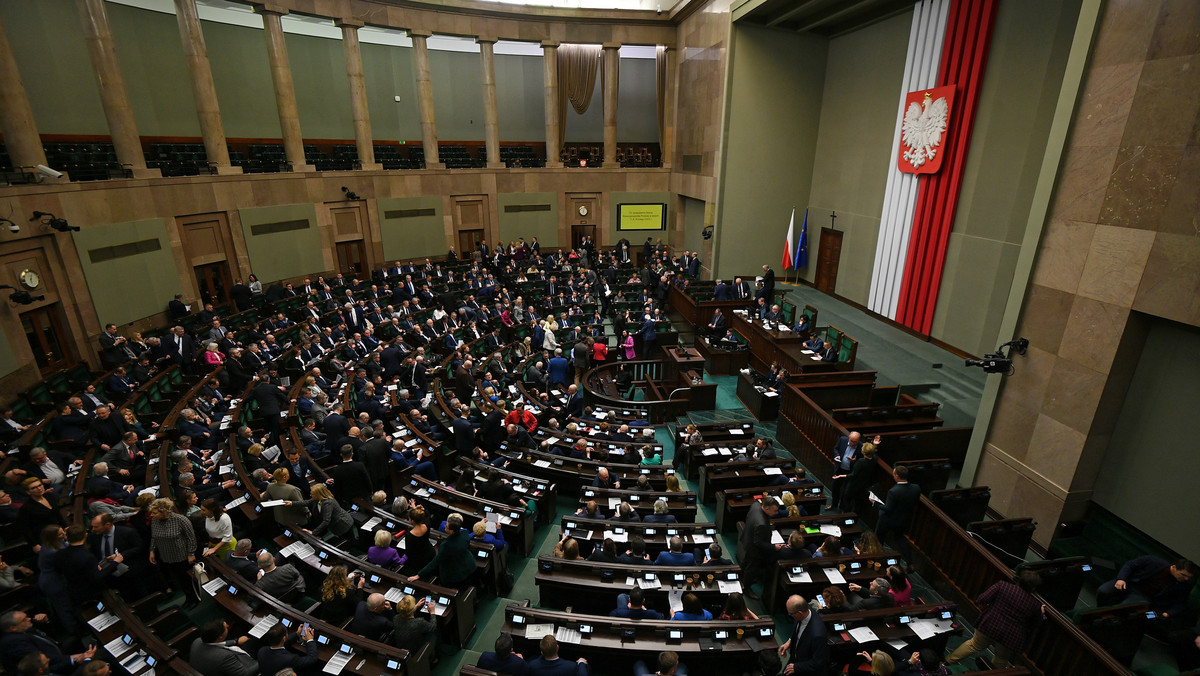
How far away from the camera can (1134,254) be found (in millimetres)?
6141

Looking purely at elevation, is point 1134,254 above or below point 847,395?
above

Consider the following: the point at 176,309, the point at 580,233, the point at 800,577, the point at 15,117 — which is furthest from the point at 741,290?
the point at 15,117

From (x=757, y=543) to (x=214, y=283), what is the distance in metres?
17.0

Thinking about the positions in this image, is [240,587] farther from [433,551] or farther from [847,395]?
[847,395]

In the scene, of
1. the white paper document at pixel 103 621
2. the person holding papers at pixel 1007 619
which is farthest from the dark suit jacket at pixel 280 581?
the person holding papers at pixel 1007 619

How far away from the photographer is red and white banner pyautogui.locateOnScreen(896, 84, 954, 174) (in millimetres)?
12754

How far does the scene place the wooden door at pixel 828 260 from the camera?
58.2 ft

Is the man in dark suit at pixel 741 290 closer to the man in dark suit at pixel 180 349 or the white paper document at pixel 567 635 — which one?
the white paper document at pixel 567 635

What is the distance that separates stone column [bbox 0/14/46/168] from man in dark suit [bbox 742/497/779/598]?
51.7 ft

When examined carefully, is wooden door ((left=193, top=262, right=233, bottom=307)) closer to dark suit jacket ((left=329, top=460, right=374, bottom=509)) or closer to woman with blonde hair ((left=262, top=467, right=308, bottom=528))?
dark suit jacket ((left=329, top=460, right=374, bottom=509))

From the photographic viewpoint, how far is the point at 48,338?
11281 mm

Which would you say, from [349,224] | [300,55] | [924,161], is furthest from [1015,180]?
[300,55]

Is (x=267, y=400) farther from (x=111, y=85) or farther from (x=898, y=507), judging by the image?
(x=111, y=85)

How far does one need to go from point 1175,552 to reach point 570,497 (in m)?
7.66
